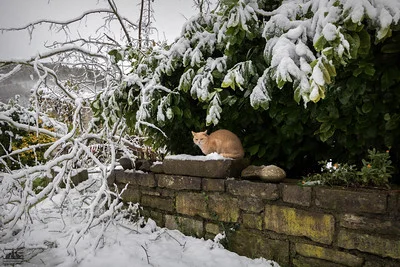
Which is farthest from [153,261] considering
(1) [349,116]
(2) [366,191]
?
(1) [349,116]

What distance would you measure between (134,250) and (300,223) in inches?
54.4

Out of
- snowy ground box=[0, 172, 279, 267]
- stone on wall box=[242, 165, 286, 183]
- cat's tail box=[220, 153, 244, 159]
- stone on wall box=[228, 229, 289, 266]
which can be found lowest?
snowy ground box=[0, 172, 279, 267]

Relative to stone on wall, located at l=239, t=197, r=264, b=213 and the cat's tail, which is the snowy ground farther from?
the cat's tail

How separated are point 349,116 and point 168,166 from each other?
1.69m

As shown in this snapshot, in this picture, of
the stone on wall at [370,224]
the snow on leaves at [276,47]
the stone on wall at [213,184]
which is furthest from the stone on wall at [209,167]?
the stone on wall at [370,224]

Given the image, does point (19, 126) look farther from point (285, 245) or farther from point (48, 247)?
point (285, 245)

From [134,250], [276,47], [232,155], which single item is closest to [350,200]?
[232,155]

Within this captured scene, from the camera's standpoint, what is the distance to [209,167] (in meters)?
2.48

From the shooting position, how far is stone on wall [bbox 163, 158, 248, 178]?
2.44m

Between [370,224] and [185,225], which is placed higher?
[370,224]

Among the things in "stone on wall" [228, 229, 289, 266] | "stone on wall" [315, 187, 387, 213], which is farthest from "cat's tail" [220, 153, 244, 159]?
"stone on wall" [315, 187, 387, 213]

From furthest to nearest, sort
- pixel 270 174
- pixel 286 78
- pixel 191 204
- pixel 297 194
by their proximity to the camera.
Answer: pixel 191 204 → pixel 270 174 → pixel 297 194 → pixel 286 78

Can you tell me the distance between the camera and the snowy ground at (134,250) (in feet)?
7.03

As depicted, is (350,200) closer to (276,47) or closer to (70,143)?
(276,47)
